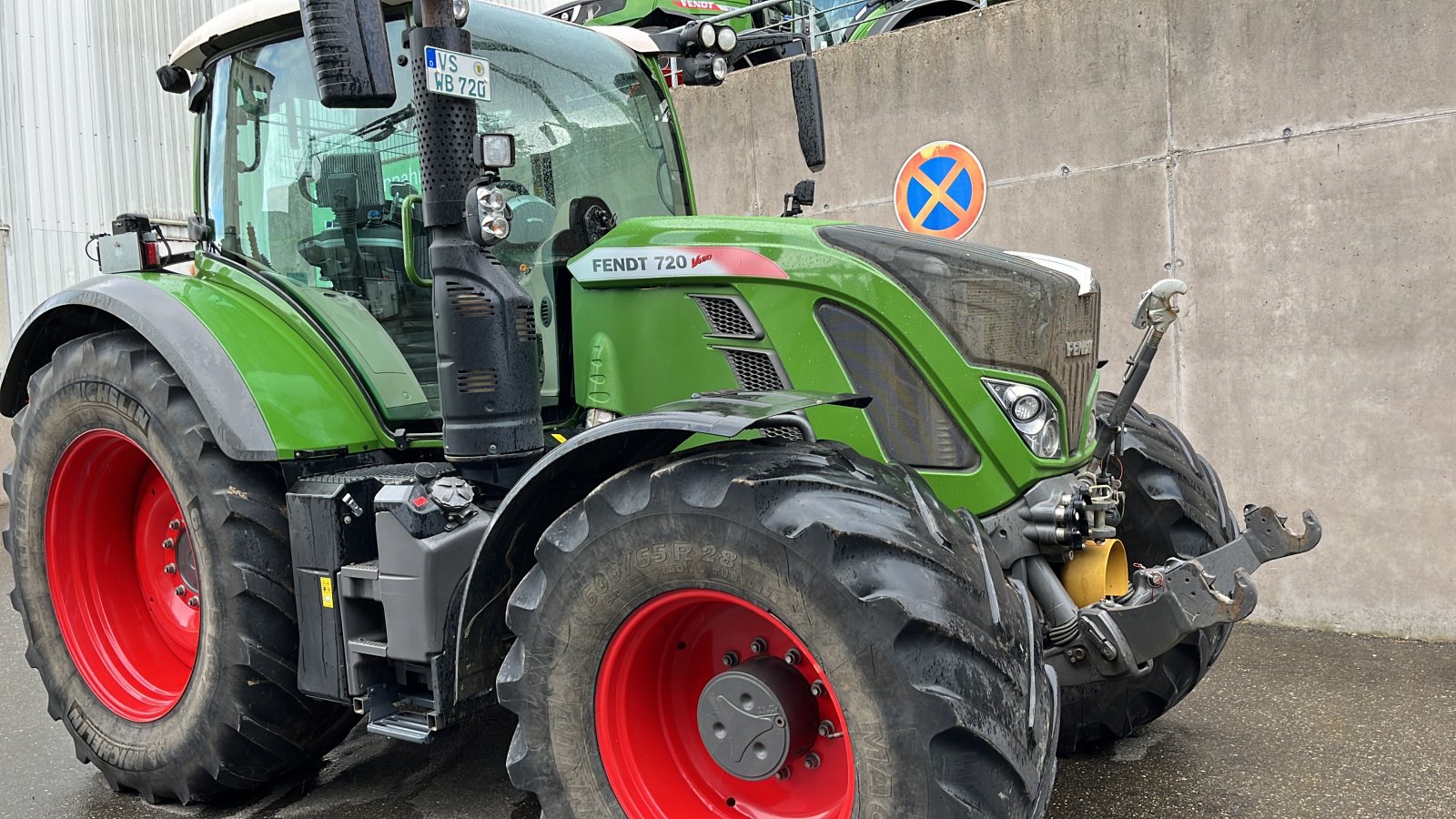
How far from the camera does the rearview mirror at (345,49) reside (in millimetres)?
2490

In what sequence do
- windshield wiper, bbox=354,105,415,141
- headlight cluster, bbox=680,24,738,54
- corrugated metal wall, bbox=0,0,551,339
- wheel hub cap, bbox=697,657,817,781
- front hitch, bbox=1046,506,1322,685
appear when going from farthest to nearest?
1. corrugated metal wall, bbox=0,0,551,339
2. headlight cluster, bbox=680,24,738,54
3. windshield wiper, bbox=354,105,415,141
4. front hitch, bbox=1046,506,1322,685
5. wheel hub cap, bbox=697,657,817,781

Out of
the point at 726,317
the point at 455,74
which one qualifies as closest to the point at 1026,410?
the point at 726,317

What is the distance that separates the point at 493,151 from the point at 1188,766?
9.24 ft

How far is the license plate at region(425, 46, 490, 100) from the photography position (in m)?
2.80

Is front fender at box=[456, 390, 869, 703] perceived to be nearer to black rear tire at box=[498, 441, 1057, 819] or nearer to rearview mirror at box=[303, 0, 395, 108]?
black rear tire at box=[498, 441, 1057, 819]

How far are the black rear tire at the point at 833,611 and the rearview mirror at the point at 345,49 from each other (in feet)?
3.38

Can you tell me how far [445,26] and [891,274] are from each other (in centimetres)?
128

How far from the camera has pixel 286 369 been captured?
3.36m

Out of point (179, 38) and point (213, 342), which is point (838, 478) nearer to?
point (213, 342)

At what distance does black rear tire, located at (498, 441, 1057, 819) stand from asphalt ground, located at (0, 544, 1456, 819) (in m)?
0.94

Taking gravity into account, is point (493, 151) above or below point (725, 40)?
below

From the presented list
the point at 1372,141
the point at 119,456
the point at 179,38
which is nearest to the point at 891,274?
the point at 119,456

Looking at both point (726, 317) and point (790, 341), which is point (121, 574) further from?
point (790, 341)

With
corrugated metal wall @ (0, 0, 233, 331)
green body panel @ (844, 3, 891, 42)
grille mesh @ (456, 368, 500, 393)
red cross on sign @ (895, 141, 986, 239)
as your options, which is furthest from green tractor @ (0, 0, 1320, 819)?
corrugated metal wall @ (0, 0, 233, 331)
